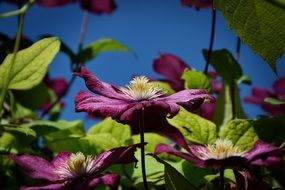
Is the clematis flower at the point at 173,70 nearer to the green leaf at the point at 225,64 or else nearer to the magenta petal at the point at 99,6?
the green leaf at the point at 225,64

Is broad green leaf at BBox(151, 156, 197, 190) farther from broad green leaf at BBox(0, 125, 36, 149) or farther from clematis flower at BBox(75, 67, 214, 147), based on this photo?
broad green leaf at BBox(0, 125, 36, 149)

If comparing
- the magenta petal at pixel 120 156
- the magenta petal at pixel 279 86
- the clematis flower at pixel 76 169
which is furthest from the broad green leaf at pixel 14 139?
the magenta petal at pixel 279 86

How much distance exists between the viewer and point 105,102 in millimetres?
514

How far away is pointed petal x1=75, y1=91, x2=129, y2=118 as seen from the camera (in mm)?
493

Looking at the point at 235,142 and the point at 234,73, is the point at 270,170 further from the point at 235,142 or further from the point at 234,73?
the point at 234,73

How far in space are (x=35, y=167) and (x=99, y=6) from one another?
854 millimetres

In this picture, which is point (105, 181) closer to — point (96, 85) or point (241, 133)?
point (96, 85)

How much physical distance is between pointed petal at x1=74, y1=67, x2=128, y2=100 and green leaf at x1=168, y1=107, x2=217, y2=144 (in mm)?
128

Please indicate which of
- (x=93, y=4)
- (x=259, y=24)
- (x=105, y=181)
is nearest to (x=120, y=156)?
(x=105, y=181)

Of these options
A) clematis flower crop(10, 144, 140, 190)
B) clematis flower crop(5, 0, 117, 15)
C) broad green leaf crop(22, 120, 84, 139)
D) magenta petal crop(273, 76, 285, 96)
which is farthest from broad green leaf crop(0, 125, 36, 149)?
magenta petal crop(273, 76, 285, 96)

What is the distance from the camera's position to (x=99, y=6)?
1359mm

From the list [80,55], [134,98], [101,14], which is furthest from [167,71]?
[134,98]

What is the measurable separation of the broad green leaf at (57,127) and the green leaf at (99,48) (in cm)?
28

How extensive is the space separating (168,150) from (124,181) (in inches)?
6.6
